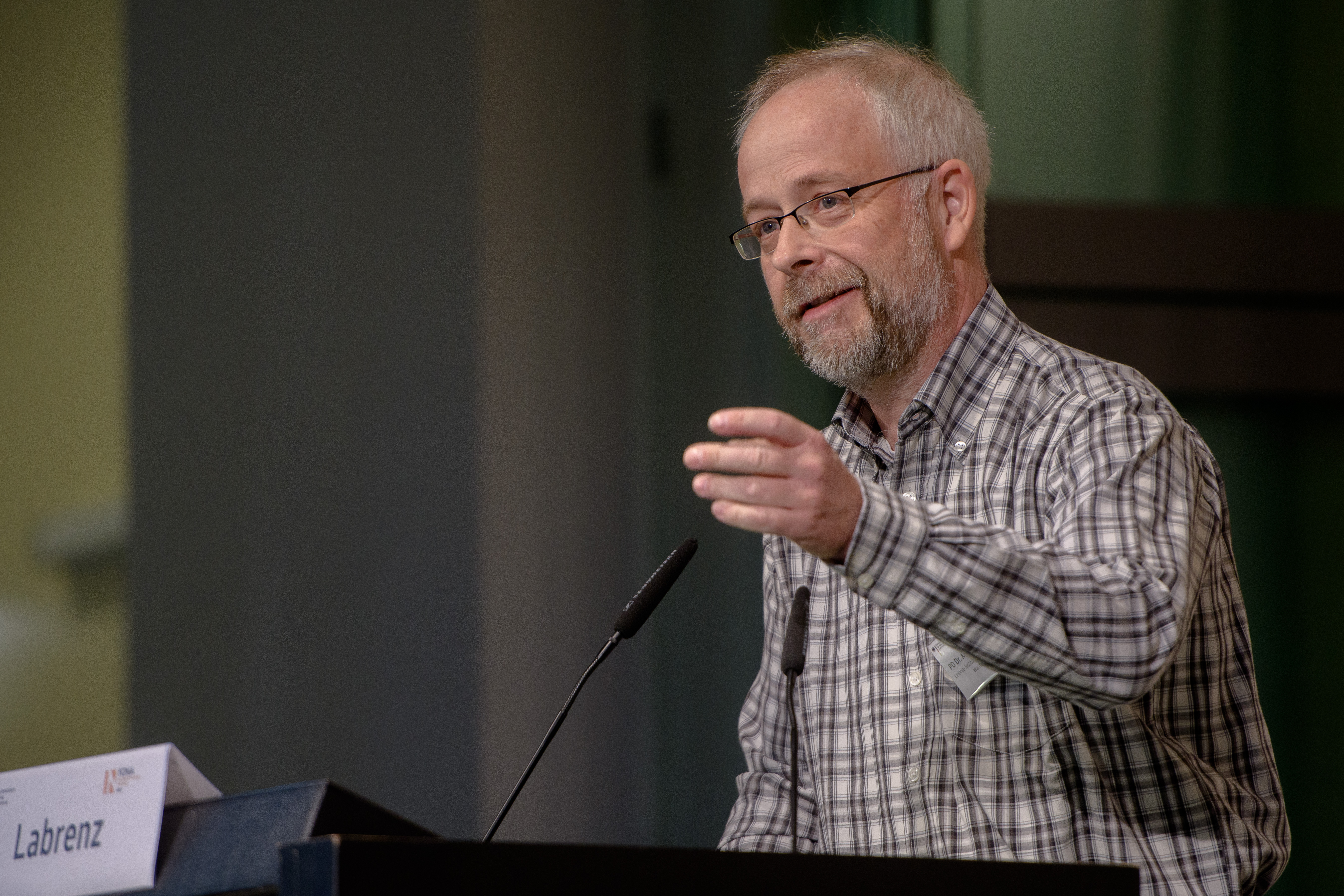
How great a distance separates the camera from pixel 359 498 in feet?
8.36

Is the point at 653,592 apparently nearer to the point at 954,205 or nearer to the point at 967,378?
the point at 967,378

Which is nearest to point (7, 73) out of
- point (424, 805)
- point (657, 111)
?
point (657, 111)

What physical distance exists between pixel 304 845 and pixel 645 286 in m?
2.00

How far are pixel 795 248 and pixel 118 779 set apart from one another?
94 centimetres

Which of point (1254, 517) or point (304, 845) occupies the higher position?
point (304, 845)

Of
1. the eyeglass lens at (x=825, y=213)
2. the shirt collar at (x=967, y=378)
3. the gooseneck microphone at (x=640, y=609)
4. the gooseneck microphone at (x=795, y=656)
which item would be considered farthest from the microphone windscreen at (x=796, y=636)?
the eyeglass lens at (x=825, y=213)

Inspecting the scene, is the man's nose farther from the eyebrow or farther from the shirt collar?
the shirt collar

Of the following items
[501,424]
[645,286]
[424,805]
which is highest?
[645,286]

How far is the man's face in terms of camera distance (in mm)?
1461

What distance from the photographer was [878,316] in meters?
1.45

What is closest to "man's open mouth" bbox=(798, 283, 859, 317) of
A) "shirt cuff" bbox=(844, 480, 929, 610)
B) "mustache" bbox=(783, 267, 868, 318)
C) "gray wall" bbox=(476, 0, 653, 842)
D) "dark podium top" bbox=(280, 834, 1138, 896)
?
"mustache" bbox=(783, 267, 868, 318)

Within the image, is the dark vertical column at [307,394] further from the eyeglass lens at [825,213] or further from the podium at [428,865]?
the podium at [428,865]

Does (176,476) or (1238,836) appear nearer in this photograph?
(1238,836)

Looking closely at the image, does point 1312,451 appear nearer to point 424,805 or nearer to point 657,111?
point 657,111
